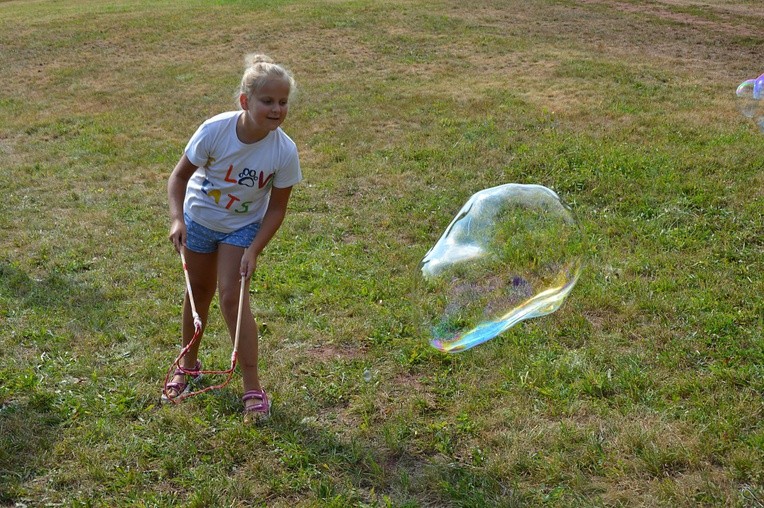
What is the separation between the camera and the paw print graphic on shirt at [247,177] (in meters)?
3.44

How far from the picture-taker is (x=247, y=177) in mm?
3445

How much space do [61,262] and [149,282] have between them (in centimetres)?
91

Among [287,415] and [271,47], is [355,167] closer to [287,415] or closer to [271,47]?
[287,415]

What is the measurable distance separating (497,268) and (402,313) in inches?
41.6

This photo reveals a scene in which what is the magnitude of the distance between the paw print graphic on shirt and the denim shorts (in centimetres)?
20

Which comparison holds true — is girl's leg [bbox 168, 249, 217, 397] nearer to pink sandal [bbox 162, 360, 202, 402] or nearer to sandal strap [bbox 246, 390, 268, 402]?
pink sandal [bbox 162, 360, 202, 402]

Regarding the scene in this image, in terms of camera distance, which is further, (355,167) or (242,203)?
(355,167)

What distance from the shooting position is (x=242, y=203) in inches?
138

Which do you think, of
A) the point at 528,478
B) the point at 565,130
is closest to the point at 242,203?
the point at 528,478

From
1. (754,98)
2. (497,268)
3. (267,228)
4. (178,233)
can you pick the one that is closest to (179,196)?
(178,233)

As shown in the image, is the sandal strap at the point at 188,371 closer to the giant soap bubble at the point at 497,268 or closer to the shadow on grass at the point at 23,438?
the shadow on grass at the point at 23,438

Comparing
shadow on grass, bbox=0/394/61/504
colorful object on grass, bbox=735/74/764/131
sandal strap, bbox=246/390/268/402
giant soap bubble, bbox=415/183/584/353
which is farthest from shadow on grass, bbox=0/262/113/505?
colorful object on grass, bbox=735/74/764/131

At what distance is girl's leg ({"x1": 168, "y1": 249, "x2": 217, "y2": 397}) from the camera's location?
143 inches

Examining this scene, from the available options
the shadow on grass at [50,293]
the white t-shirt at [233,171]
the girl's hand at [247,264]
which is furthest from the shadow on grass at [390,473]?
the shadow on grass at [50,293]
